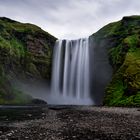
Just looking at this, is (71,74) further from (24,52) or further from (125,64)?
(125,64)

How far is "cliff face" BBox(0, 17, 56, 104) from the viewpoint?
456 ft

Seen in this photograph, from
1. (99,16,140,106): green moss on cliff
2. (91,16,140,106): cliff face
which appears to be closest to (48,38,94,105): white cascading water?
(91,16,140,106): cliff face

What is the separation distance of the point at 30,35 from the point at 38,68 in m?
19.1

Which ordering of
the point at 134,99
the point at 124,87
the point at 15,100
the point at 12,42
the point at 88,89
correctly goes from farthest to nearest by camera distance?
1. the point at 12,42
2. the point at 88,89
3. the point at 15,100
4. the point at 124,87
5. the point at 134,99

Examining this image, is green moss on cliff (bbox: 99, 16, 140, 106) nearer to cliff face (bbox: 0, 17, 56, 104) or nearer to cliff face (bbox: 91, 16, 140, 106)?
cliff face (bbox: 91, 16, 140, 106)

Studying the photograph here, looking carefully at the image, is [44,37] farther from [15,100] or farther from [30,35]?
[15,100]

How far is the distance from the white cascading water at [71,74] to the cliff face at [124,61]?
35.8 feet

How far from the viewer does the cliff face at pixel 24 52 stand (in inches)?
5472

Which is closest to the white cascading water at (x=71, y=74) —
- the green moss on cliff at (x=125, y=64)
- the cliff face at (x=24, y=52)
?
the cliff face at (x=24, y=52)

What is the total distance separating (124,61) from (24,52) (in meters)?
57.2

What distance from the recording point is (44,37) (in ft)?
520

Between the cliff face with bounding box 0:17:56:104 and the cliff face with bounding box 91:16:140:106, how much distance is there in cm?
2591

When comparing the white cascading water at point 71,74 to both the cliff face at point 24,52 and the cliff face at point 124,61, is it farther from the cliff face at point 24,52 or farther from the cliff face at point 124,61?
the cliff face at point 124,61

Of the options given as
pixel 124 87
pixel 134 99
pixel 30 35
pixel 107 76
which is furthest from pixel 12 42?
pixel 134 99
